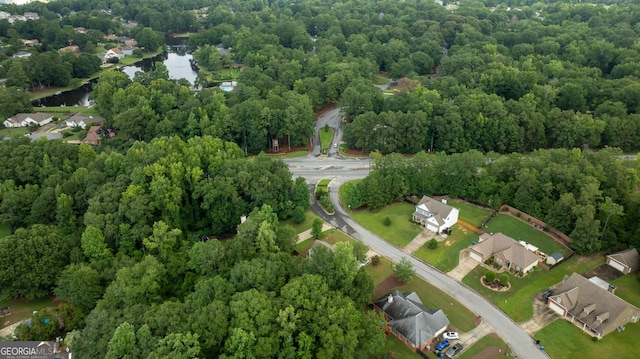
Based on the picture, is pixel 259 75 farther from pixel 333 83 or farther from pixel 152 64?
pixel 152 64

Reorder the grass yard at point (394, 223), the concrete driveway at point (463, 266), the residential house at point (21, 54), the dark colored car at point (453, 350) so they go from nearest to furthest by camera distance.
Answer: the dark colored car at point (453, 350) → the concrete driveway at point (463, 266) → the grass yard at point (394, 223) → the residential house at point (21, 54)

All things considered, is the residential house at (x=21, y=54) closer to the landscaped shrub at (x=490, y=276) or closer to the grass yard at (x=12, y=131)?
the grass yard at (x=12, y=131)

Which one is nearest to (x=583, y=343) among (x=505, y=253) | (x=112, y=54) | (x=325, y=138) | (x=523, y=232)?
(x=505, y=253)

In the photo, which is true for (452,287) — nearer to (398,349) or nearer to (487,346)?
(487,346)

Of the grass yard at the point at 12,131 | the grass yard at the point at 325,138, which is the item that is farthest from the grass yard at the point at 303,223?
the grass yard at the point at 12,131

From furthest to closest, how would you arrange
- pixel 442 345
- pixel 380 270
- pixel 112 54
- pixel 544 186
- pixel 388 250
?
1. pixel 112 54
2. pixel 544 186
3. pixel 388 250
4. pixel 380 270
5. pixel 442 345

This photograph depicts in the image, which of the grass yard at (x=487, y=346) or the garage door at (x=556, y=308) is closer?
the grass yard at (x=487, y=346)
